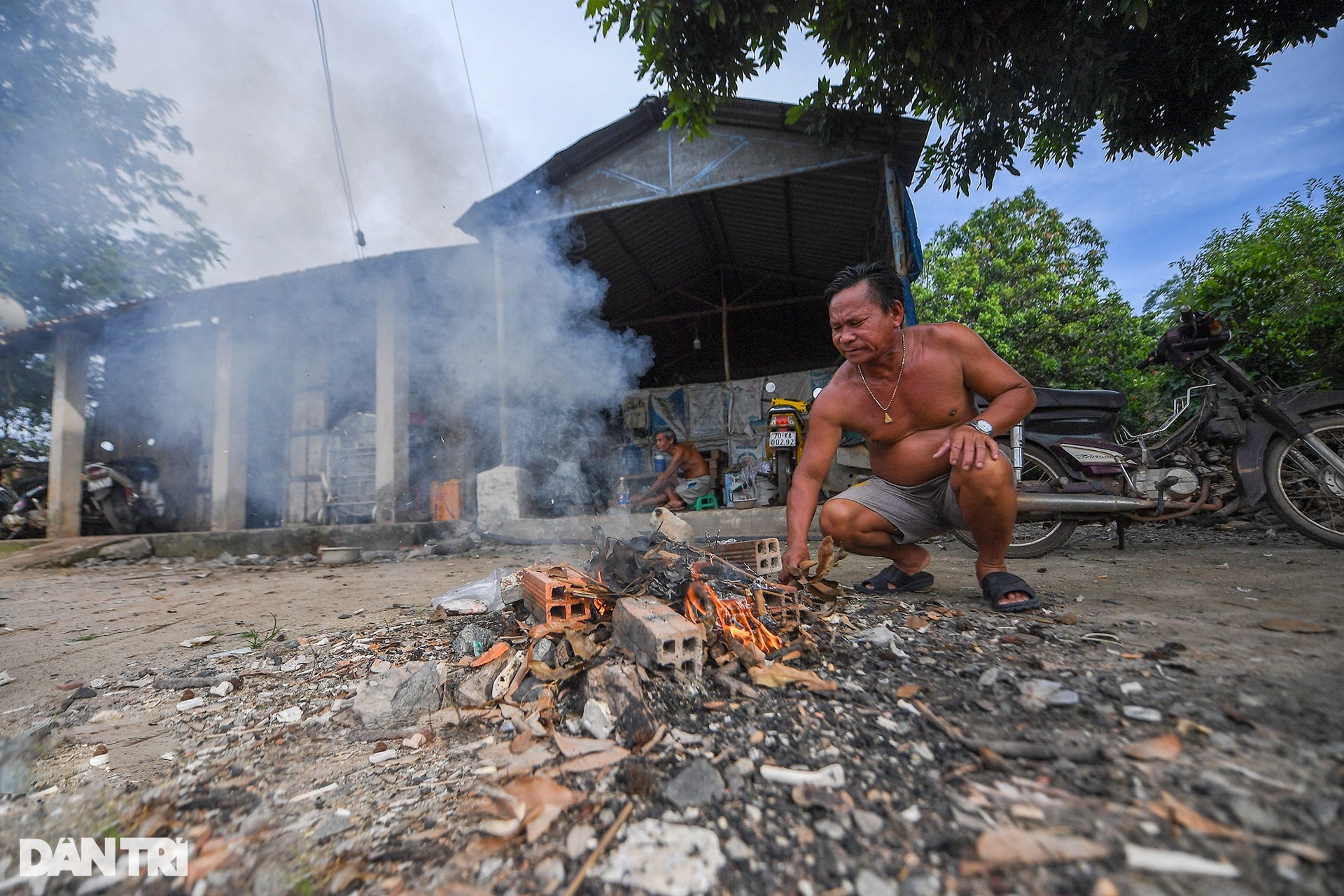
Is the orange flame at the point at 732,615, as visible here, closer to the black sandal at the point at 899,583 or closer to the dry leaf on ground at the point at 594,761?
the dry leaf on ground at the point at 594,761

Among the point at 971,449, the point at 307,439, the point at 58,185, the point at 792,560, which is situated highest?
the point at 58,185

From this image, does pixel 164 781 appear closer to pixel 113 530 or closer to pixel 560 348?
pixel 560 348

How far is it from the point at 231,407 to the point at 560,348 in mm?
5242

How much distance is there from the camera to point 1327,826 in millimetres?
862

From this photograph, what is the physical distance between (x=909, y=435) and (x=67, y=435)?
12.3m

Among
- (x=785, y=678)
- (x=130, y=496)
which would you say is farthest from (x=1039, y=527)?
(x=130, y=496)

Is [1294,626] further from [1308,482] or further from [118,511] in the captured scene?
[118,511]

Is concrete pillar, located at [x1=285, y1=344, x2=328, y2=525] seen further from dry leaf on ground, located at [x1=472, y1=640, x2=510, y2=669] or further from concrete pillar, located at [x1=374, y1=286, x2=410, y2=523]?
dry leaf on ground, located at [x1=472, y1=640, x2=510, y2=669]

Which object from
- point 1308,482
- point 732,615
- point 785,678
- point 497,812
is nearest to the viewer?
point 497,812

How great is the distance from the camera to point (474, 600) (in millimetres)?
2828

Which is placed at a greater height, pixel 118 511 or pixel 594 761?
pixel 118 511

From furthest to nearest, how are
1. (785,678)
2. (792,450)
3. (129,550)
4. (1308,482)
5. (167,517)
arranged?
(167,517)
(129,550)
(792,450)
(1308,482)
(785,678)

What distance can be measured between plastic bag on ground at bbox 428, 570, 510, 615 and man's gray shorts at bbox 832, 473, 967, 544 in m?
1.86

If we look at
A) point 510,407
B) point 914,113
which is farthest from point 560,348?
point 914,113
